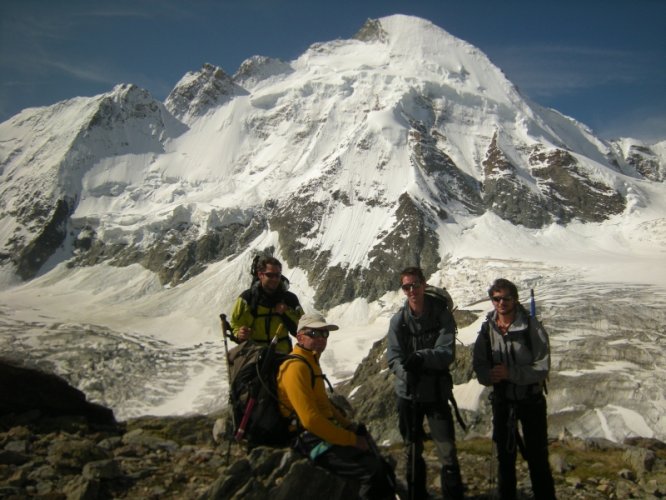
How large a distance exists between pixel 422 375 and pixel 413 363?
1.18 feet

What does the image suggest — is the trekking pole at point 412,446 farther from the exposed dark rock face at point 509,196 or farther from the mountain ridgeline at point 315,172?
the exposed dark rock face at point 509,196

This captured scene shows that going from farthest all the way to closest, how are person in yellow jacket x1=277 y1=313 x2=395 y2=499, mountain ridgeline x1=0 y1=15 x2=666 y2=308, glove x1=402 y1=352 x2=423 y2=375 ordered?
1. mountain ridgeline x1=0 y1=15 x2=666 y2=308
2. glove x1=402 y1=352 x2=423 y2=375
3. person in yellow jacket x1=277 y1=313 x2=395 y2=499

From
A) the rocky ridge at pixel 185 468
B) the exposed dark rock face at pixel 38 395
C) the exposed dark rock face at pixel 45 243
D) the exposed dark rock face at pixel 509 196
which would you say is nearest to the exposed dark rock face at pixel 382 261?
the exposed dark rock face at pixel 509 196

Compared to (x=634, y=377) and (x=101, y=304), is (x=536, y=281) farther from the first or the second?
(x=101, y=304)

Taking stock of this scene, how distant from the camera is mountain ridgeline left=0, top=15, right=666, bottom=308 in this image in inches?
4439

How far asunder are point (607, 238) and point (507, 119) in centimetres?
6535

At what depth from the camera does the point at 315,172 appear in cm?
13500

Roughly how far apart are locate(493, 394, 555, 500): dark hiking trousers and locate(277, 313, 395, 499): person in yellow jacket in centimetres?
218

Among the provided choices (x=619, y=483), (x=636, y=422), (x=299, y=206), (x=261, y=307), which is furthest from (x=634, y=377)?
(x=299, y=206)

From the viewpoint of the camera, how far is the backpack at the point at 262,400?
619cm

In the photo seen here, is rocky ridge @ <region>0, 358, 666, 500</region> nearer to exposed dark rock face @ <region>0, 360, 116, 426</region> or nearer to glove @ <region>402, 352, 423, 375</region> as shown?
exposed dark rock face @ <region>0, 360, 116, 426</region>

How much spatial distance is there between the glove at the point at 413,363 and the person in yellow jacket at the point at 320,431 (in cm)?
136

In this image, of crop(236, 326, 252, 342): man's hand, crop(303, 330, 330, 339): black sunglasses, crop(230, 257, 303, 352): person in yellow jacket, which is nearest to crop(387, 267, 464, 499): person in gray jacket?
crop(303, 330, 330, 339): black sunglasses

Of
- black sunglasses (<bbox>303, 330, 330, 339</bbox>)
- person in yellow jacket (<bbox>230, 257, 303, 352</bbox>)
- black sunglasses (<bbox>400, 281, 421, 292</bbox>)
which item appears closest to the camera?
black sunglasses (<bbox>303, 330, 330, 339</bbox>)
